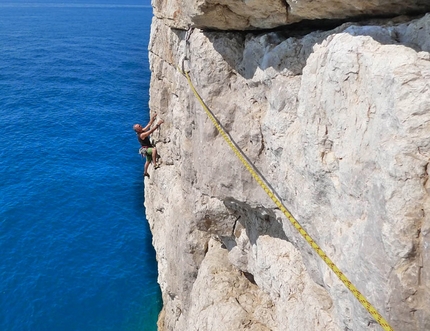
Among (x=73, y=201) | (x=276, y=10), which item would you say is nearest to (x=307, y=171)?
(x=276, y=10)

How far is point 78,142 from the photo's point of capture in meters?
26.8

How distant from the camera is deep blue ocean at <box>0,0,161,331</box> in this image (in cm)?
1595

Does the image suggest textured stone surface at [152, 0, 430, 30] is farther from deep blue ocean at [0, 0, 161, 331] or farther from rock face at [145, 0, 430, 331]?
deep blue ocean at [0, 0, 161, 331]

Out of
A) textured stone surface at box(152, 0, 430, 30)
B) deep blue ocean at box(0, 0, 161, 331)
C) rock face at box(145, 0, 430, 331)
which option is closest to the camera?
rock face at box(145, 0, 430, 331)

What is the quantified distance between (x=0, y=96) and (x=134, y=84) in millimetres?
11761

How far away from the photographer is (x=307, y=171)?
239 inches

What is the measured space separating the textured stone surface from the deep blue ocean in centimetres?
1268

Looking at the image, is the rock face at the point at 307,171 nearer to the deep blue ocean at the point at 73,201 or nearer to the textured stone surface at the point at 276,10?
the textured stone surface at the point at 276,10

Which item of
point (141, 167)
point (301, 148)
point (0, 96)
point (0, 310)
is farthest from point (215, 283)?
point (0, 96)

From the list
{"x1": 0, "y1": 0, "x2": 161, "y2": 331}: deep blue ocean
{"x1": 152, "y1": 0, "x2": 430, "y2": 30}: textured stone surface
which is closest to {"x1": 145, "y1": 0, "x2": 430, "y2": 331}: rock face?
{"x1": 152, "y1": 0, "x2": 430, "y2": 30}: textured stone surface

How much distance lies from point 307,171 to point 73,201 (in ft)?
58.6

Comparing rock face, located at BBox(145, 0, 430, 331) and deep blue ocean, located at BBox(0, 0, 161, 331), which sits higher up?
rock face, located at BBox(145, 0, 430, 331)

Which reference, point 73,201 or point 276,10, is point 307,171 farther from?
point 73,201

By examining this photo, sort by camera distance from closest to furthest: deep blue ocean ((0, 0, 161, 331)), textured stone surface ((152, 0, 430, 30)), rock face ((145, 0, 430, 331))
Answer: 1. rock face ((145, 0, 430, 331))
2. textured stone surface ((152, 0, 430, 30))
3. deep blue ocean ((0, 0, 161, 331))
